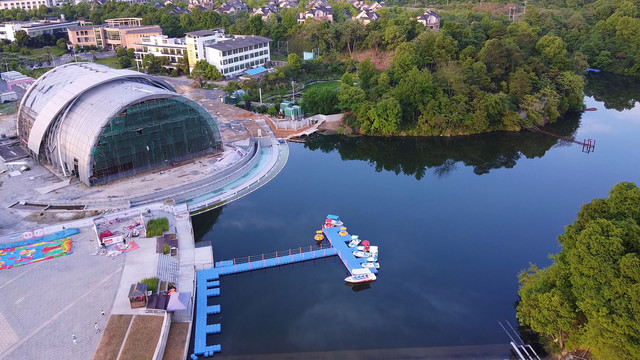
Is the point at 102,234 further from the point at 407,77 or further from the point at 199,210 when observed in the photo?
the point at 407,77

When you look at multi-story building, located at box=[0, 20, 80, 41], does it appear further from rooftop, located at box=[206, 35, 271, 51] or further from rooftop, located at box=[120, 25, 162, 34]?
rooftop, located at box=[206, 35, 271, 51]

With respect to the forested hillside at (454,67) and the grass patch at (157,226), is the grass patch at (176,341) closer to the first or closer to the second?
the grass patch at (157,226)

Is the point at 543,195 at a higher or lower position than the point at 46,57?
lower

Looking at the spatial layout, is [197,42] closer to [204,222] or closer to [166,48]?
[166,48]

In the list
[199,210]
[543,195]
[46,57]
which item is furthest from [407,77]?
[46,57]

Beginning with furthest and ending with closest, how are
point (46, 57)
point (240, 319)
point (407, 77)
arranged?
point (46, 57), point (407, 77), point (240, 319)

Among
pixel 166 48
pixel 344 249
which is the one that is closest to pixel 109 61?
pixel 166 48

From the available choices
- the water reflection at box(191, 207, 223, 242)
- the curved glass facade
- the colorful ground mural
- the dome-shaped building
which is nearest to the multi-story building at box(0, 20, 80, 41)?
the dome-shaped building
